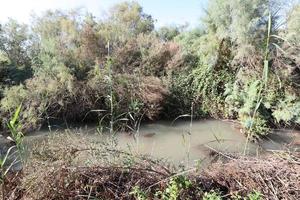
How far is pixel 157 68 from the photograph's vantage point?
860 cm

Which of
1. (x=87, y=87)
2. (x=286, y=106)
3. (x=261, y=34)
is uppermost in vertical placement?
(x=261, y=34)

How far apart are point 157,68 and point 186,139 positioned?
2.62 metres

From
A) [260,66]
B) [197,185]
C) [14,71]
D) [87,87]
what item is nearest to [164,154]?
[87,87]

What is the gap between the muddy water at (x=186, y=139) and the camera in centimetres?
566

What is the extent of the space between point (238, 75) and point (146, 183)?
6453 millimetres

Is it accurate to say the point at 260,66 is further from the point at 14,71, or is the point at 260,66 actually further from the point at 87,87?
the point at 14,71

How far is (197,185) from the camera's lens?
96.7 inches

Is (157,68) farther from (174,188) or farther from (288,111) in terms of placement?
(174,188)

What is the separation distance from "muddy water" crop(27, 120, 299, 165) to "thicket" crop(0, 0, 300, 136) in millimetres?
337

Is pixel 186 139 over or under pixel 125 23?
under

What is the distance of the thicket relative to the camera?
743 cm

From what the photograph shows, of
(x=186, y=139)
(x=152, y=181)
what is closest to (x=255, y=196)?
(x=152, y=181)

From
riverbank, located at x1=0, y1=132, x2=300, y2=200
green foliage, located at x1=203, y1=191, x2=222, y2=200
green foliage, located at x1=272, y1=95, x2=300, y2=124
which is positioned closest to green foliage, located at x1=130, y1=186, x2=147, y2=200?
riverbank, located at x1=0, y1=132, x2=300, y2=200

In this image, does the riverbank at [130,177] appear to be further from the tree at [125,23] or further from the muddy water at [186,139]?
the tree at [125,23]
